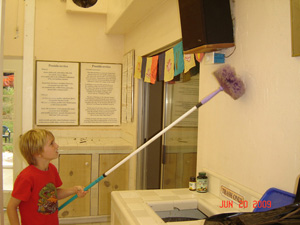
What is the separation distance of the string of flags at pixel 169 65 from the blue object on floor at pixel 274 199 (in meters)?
0.82

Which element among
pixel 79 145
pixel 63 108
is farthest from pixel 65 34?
pixel 79 145

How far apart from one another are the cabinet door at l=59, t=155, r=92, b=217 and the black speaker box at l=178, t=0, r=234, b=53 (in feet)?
7.10

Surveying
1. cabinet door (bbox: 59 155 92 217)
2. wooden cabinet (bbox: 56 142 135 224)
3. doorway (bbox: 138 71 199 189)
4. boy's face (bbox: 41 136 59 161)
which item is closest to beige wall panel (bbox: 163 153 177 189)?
doorway (bbox: 138 71 199 189)

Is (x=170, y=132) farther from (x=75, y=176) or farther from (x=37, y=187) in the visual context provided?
(x=37, y=187)

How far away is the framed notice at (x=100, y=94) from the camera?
3883mm

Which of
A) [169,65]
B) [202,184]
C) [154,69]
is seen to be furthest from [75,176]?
[202,184]

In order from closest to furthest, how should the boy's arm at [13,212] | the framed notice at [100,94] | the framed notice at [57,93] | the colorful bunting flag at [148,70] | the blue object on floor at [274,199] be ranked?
the blue object on floor at [274,199]
the boy's arm at [13,212]
the colorful bunting flag at [148,70]
the framed notice at [57,93]
the framed notice at [100,94]

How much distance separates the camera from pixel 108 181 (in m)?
3.33

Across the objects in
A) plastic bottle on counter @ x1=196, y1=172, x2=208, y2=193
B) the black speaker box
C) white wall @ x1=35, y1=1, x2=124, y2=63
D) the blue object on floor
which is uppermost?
white wall @ x1=35, y1=1, x2=124, y2=63

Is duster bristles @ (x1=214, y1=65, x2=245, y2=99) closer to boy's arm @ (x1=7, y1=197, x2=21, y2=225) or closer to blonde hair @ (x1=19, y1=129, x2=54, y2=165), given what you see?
blonde hair @ (x1=19, y1=129, x2=54, y2=165)

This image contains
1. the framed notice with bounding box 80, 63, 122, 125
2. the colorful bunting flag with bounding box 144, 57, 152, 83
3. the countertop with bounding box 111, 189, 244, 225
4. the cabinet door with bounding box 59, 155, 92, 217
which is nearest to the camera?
the countertop with bounding box 111, 189, 244, 225

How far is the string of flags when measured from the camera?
6.36 feet

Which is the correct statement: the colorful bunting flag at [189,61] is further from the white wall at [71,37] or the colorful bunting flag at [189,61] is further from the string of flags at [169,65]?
the white wall at [71,37]

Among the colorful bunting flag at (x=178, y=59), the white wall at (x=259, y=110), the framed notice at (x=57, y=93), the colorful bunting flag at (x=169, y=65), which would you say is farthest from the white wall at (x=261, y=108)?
the framed notice at (x=57, y=93)
